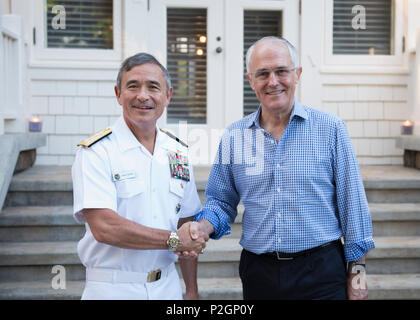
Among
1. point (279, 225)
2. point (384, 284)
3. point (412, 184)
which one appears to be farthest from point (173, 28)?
point (279, 225)

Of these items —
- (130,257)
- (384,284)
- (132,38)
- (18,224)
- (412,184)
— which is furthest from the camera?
(132,38)

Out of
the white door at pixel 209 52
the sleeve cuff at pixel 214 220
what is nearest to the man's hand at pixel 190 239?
the sleeve cuff at pixel 214 220

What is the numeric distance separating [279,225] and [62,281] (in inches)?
78.9

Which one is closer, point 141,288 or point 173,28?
point 141,288

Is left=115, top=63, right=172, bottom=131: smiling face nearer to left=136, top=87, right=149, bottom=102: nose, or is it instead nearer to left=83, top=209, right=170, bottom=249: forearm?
left=136, top=87, right=149, bottom=102: nose

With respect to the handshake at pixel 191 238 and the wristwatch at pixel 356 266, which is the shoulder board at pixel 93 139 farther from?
the wristwatch at pixel 356 266

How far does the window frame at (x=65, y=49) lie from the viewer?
15.6 ft

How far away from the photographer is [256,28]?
16.3 ft

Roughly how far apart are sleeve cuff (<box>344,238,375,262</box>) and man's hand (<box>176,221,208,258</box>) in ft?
1.91

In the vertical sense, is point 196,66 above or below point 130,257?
above

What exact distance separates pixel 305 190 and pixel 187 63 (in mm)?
3204

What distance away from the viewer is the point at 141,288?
75.7 inches

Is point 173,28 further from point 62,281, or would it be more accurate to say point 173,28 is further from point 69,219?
point 62,281
